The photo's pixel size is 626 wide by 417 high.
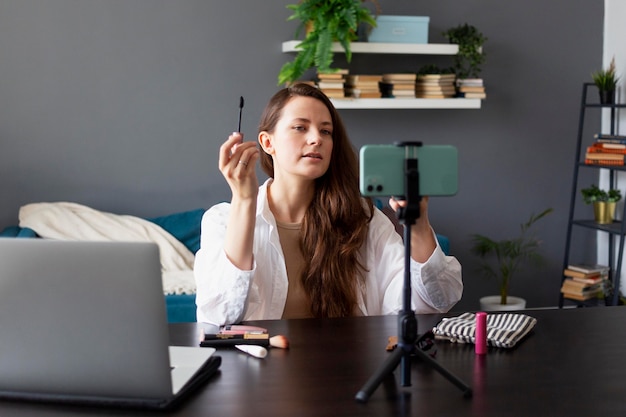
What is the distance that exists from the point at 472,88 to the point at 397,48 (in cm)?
47

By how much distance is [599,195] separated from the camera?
4.79 meters

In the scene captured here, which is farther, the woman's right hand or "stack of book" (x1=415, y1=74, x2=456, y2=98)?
"stack of book" (x1=415, y1=74, x2=456, y2=98)

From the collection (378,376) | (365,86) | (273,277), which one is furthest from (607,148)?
(378,376)

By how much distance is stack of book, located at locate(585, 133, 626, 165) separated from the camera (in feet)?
15.1

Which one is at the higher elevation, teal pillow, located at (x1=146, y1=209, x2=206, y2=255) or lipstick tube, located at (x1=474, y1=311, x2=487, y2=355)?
lipstick tube, located at (x1=474, y1=311, x2=487, y2=355)

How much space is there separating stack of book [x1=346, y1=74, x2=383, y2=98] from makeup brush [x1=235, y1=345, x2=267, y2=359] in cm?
291

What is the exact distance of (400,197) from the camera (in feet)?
4.76

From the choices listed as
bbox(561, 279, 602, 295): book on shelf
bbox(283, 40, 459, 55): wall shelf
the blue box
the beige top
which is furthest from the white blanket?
bbox(561, 279, 602, 295): book on shelf

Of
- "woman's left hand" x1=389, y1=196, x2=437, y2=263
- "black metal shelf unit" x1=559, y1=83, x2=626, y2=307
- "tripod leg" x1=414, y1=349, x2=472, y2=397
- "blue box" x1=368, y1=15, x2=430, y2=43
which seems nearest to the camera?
"tripod leg" x1=414, y1=349, x2=472, y2=397

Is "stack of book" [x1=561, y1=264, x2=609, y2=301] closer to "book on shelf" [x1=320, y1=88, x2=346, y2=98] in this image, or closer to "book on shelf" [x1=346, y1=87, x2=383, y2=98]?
"book on shelf" [x1=346, y1=87, x2=383, y2=98]

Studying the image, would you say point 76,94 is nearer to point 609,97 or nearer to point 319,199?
point 319,199

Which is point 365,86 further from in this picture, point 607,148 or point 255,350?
point 255,350

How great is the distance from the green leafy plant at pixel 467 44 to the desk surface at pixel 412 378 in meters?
2.92

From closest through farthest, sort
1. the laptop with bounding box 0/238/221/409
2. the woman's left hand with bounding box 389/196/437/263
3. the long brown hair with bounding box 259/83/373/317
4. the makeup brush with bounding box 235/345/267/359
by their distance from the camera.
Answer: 1. the laptop with bounding box 0/238/221/409
2. the makeup brush with bounding box 235/345/267/359
3. the woman's left hand with bounding box 389/196/437/263
4. the long brown hair with bounding box 259/83/373/317
